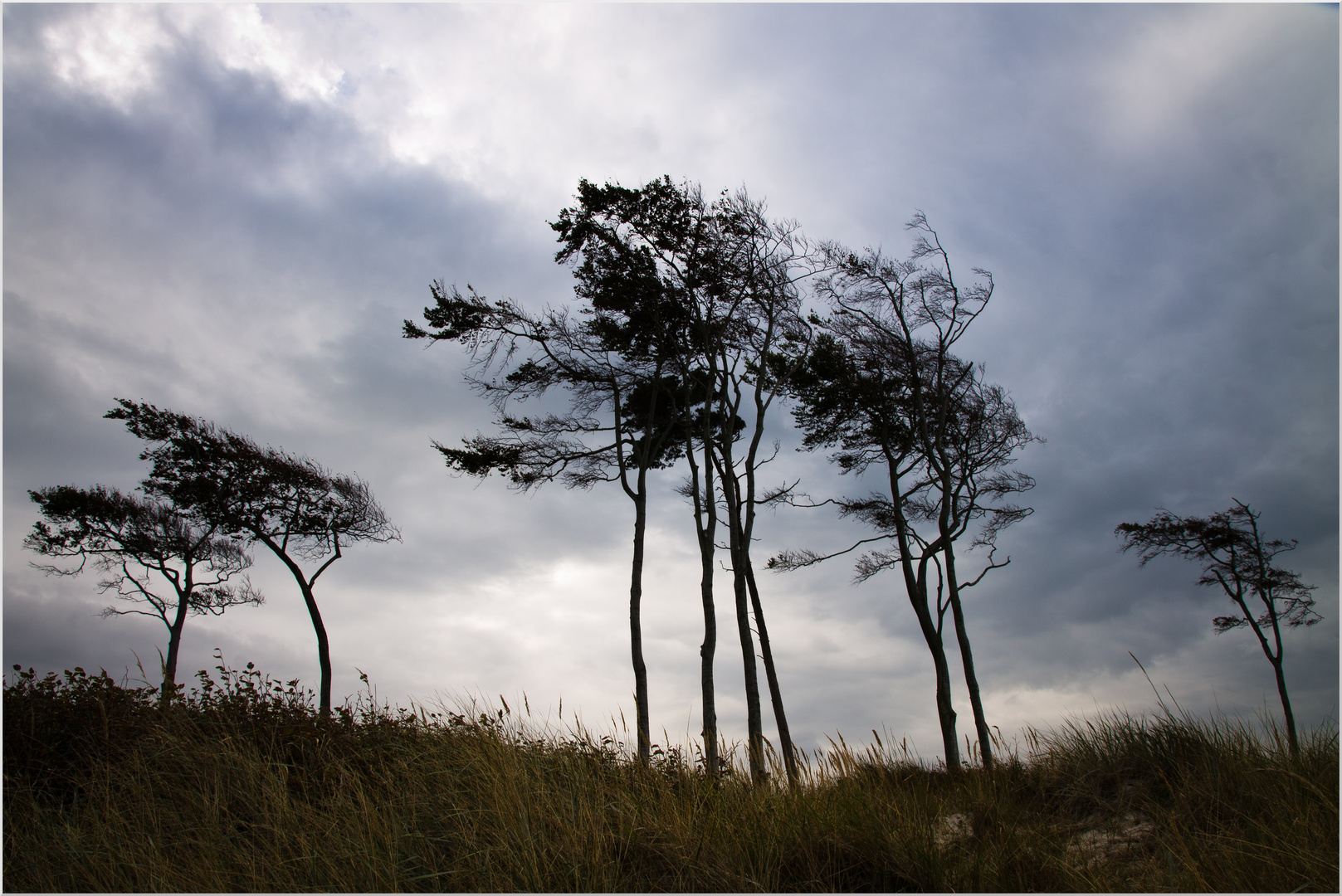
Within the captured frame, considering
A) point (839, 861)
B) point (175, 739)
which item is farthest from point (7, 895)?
point (839, 861)

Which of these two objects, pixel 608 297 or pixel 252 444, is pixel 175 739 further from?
pixel 252 444

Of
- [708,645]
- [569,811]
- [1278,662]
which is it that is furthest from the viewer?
[1278,662]

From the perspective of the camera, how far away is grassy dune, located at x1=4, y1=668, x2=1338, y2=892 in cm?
456

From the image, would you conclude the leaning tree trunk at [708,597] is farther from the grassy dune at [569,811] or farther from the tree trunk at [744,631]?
the grassy dune at [569,811]

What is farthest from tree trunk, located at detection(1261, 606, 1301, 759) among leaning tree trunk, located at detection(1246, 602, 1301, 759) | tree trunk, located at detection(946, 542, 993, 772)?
tree trunk, located at detection(946, 542, 993, 772)

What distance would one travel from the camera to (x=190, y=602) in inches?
793

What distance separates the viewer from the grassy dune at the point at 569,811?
15.0 feet

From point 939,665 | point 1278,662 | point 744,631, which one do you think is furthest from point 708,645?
point 1278,662

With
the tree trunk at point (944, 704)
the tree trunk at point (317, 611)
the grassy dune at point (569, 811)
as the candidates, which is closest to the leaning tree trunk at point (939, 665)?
the tree trunk at point (944, 704)

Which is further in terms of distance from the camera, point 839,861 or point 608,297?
point 608,297

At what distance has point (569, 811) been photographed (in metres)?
5.47

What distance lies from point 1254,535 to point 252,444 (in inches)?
983

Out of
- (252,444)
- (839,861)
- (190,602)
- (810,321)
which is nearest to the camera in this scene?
(839,861)

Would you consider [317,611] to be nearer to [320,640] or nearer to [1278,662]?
[320,640]
